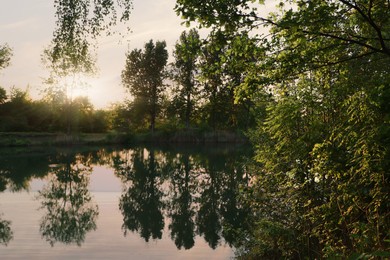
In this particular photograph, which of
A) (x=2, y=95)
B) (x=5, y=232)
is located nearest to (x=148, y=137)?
(x=2, y=95)

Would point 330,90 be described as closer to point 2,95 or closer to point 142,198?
point 142,198

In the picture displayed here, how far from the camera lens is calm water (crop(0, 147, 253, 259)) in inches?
645

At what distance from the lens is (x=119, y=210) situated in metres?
23.1

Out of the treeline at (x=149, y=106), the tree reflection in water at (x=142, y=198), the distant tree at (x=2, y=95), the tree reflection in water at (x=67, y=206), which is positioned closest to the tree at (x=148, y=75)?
the treeline at (x=149, y=106)

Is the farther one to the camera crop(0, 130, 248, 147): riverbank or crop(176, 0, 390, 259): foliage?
crop(0, 130, 248, 147): riverbank

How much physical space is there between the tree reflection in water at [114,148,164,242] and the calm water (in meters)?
0.05

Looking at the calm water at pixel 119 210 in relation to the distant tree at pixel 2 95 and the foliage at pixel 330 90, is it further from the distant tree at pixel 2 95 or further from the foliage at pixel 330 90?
the distant tree at pixel 2 95

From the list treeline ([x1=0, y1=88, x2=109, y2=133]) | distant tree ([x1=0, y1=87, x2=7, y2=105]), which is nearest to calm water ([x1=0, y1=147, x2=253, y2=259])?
treeline ([x1=0, y1=88, x2=109, y2=133])

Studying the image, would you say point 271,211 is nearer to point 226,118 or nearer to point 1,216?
point 1,216

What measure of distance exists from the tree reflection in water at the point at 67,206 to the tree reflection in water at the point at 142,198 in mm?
1806

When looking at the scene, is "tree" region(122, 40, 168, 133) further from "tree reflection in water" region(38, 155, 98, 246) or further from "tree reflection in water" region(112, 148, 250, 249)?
"tree reflection in water" region(38, 155, 98, 246)

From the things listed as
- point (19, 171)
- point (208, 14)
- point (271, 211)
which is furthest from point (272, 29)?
point (19, 171)

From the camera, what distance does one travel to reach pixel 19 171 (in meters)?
36.6

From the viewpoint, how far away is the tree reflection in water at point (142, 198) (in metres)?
19.9
